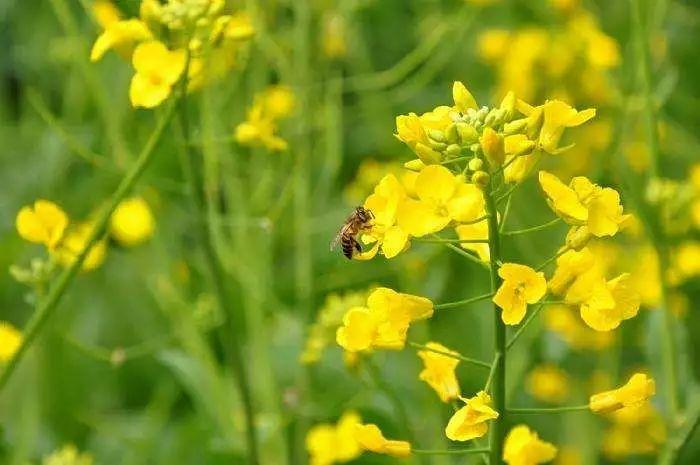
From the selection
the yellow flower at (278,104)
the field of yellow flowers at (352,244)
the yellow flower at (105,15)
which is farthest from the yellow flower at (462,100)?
the yellow flower at (278,104)

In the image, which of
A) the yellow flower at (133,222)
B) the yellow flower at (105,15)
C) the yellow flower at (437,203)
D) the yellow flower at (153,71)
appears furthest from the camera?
the yellow flower at (133,222)

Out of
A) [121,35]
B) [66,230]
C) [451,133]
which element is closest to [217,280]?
[66,230]

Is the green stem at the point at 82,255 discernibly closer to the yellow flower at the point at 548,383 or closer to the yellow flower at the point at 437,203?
the yellow flower at the point at 437,203

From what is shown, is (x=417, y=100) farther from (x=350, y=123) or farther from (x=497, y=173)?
(x=497, y=173)

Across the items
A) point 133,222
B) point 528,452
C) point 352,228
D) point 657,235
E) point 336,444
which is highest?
point 133,222

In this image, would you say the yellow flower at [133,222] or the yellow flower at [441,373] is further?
the yellow flower at [133,222]

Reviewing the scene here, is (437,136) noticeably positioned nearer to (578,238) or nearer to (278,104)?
(578,238)

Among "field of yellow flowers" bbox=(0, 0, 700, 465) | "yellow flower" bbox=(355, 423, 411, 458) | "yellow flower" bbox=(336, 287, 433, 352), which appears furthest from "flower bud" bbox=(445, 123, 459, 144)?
"yellow flower" bbox=(355, 423, 411, 458)

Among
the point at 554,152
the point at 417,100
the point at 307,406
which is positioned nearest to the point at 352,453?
the point at 307,406

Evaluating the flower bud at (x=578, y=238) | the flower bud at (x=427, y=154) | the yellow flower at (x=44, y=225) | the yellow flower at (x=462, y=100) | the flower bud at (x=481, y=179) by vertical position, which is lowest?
the flower bud at (x=578, y=238)
